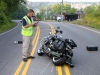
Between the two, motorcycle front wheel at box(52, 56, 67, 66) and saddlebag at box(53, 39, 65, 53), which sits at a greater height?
saddlebag at box(53, 39, 65, 53)

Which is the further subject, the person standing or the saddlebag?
the person standing

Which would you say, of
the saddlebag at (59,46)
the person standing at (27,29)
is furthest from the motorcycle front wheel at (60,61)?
the person standing at (27,29)

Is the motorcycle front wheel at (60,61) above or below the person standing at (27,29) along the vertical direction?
below

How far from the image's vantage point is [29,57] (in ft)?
30.7

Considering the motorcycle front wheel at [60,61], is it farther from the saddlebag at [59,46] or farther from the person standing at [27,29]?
the person standing at [27,29]

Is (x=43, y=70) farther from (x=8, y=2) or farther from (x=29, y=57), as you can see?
(x=8, y=2)

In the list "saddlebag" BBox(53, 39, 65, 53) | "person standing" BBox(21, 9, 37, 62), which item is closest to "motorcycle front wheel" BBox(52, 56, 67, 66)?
"saddlebag" BBox(53, 39, 65, 53)

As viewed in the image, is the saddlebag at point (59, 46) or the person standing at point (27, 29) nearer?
the saddlebag at point (59, 46)

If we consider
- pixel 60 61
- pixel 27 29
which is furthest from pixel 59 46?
pixel 27 29

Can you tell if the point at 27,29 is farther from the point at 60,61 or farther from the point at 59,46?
the point at 60,61

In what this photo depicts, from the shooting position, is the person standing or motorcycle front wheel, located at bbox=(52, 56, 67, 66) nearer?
motorcycle front wheel, located at bbox=(52, 56, 67, 66)

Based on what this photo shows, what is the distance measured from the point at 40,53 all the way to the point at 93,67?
2.74m

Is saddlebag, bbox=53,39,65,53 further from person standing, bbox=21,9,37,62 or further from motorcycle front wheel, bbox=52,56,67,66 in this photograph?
person standing, bbox=21,9,37,62

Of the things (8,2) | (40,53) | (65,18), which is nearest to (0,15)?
(8,2)
